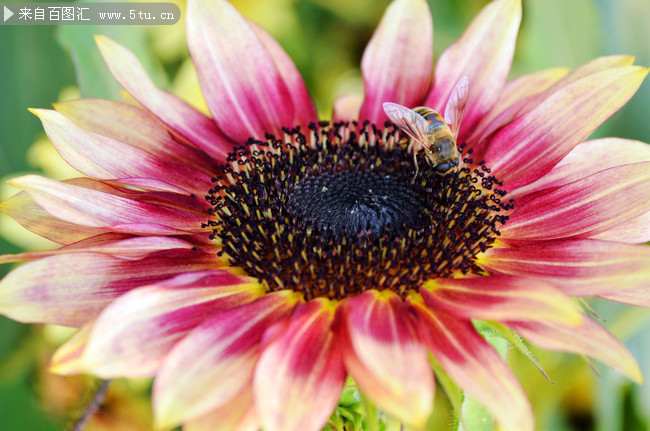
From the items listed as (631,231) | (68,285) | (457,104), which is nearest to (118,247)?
(68,285)

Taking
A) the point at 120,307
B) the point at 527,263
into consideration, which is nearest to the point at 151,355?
the point at 120,307

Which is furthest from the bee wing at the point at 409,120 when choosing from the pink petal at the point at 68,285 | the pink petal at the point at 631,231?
the pink petal at the point at 68,285

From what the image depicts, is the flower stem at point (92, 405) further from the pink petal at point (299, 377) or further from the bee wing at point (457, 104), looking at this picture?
the bee wing at point (457, 104)

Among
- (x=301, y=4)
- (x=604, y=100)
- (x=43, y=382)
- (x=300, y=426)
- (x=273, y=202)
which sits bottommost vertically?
(x=43, y=382)

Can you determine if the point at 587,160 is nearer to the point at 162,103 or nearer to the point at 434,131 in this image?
the point at 434,131

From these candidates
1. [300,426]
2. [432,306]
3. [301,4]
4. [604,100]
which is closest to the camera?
[300,426]

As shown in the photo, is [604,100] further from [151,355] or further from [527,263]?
[151,355]

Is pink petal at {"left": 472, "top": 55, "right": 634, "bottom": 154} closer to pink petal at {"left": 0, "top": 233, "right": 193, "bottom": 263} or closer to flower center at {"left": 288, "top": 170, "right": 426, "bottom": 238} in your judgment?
flower center at {"left": 288, "top": 170, "right": 426, "bottom": 238}
